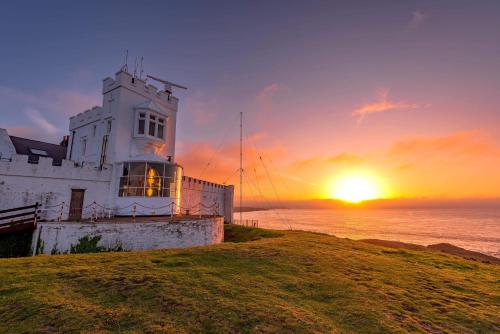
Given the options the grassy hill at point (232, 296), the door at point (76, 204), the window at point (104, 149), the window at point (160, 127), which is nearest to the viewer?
the grassy hill at point (232, 296)

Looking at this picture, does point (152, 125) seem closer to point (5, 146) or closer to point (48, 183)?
point (48, 183)

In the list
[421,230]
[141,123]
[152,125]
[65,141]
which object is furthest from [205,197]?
[421,230]

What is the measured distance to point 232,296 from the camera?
20.4 ft

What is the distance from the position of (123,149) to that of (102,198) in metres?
3.96

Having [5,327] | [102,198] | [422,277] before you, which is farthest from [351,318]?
[102,198]

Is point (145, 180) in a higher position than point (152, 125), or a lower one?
lower

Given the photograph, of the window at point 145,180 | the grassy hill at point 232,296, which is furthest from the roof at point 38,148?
the grassy hill at point 232,296

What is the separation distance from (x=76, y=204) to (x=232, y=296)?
1591 centimetres

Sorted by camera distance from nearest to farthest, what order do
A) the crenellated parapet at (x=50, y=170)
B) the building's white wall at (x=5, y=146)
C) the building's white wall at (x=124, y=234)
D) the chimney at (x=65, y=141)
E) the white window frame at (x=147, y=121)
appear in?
the building's white wall at (x=124, y=234) < the crenellated parapet at (x=50, y=170) < the building's white wall at (x=5, y=146) < the white window frame at (x=147, y=121) < the chimney at (x=65, y=141)

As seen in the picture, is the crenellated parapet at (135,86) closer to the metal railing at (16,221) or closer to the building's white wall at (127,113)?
the building's white wall at (127,113)

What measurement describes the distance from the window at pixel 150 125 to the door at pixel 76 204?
19.4 ft

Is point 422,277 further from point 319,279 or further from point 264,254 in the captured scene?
point 264,254

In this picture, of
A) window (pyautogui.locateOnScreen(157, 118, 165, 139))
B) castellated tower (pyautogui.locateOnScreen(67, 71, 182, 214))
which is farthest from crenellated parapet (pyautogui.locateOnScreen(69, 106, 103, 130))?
window (pyautogui.locateOnScreen(157, 118, 165, 139))

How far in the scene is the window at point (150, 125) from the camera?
20406 millimetres
